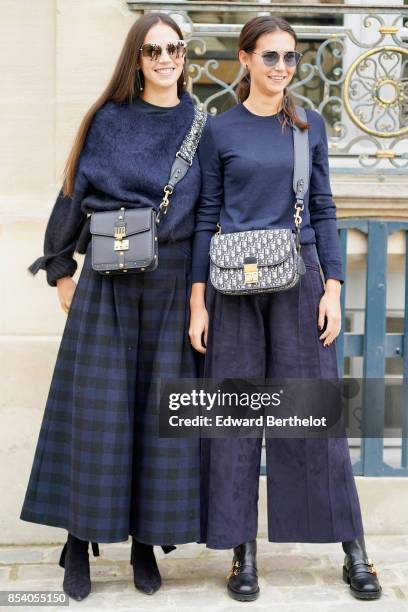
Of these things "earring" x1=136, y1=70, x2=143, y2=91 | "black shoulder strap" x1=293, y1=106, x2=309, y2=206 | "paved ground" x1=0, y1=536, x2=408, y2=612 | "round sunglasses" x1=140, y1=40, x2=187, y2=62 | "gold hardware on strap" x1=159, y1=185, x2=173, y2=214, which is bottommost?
"paved ground" x1=0, y1=536, x2=408, y2=612

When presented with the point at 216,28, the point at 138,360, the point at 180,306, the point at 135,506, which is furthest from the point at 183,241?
the point at 216,28

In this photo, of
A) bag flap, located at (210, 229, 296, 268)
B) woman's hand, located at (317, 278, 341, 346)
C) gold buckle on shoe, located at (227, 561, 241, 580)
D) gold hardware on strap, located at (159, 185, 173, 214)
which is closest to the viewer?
bag flap, located at (210, 229, 296, 268)

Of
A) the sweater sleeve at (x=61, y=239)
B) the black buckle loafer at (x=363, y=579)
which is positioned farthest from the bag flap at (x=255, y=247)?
the black buckle loafer at (x=363, y=579)

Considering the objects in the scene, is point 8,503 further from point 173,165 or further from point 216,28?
point 216,28

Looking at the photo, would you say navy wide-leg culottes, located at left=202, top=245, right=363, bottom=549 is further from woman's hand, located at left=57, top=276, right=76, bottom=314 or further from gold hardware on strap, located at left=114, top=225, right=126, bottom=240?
woman's hand, located at left=57, top=276, right=76, bottom=314

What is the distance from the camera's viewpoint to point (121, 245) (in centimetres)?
333

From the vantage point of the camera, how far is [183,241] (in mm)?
3506

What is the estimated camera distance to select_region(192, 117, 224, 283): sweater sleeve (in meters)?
3.45

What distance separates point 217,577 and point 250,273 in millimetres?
1372

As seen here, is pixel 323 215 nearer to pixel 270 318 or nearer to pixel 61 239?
pixel 270 318

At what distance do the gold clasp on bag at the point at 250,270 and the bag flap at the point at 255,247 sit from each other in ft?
0.04

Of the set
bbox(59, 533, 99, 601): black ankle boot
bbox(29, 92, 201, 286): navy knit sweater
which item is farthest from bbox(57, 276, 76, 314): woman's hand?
bbox(59, 533, 99, 601): black ankle boot

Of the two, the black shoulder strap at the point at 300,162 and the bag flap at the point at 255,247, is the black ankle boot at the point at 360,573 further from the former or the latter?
the black shoulder strap at the point at 300,162

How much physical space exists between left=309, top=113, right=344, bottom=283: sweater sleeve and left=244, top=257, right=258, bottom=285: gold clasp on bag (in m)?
0.36
